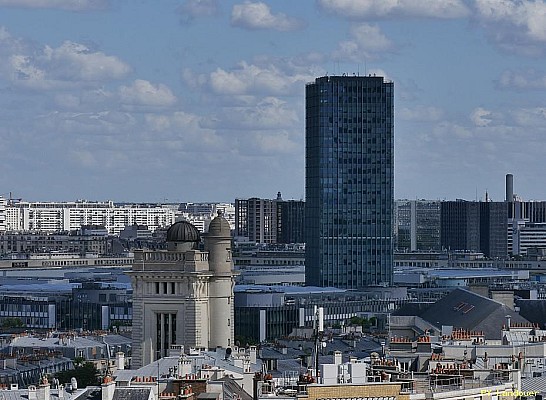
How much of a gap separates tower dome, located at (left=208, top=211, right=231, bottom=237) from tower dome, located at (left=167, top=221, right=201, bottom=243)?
642 mm

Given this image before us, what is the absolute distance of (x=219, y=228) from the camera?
9850cm

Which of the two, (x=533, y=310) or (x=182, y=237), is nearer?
(x=182, y=237)

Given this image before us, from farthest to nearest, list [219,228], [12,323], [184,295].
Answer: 1. [12,323]
2. [219,228]
3. [184,295]

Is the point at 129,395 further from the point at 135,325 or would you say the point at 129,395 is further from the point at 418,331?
the point at 418,331

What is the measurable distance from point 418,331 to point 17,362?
15651mm

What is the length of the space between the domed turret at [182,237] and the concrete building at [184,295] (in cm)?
4

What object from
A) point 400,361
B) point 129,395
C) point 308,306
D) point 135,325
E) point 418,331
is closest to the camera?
point 129,395

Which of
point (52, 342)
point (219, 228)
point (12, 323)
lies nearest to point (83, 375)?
point (219, 228)

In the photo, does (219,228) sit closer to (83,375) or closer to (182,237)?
(182,237)

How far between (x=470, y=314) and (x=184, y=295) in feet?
46.2

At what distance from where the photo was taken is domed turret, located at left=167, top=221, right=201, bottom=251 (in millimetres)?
97875

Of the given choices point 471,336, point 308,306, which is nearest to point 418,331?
point 471,336

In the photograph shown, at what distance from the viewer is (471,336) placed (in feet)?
264

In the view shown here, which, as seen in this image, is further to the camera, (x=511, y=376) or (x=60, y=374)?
(x=60, y=374)
